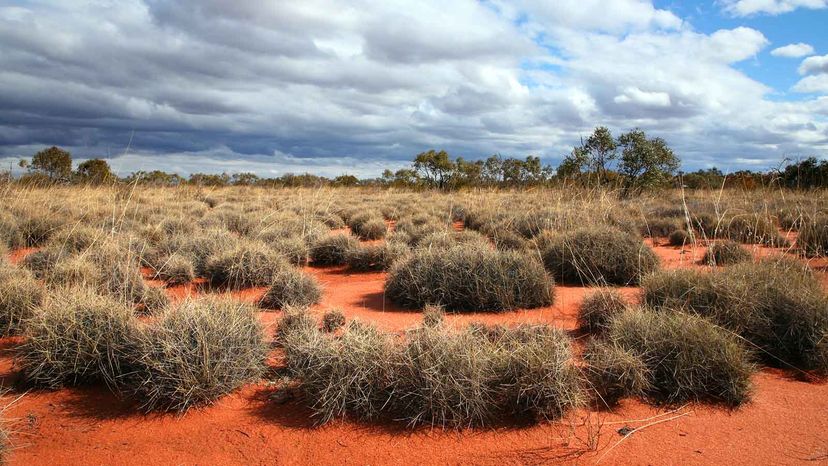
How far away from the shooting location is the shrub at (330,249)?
38.6ft

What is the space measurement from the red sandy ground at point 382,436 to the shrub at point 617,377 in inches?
4.7

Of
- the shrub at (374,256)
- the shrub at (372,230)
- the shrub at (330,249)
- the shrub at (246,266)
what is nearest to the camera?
the shrub at (246,266)

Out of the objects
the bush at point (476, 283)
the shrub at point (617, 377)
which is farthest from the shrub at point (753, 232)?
the shrub at point (617, 377)

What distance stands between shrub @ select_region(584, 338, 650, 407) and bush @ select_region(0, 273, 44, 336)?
5.95 metres

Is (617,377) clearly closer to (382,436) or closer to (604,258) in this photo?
(382,436)

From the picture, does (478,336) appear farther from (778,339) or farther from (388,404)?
(778,339)

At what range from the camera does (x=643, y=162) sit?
19938mm

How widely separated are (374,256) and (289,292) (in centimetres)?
379

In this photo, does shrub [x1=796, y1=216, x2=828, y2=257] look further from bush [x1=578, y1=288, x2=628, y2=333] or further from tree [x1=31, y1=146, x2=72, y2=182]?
tree [x1=31, y1=146, x2=72, y2=182]

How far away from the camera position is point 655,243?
14180mm

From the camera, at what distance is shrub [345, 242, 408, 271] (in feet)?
36.0

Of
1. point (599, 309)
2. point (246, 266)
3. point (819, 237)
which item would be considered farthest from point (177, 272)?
point (819, 237)

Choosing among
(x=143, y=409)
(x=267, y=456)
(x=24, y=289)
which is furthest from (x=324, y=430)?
(x=24, y=289)

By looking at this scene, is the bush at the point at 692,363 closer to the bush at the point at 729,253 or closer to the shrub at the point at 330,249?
the bush at the point at 729,253
